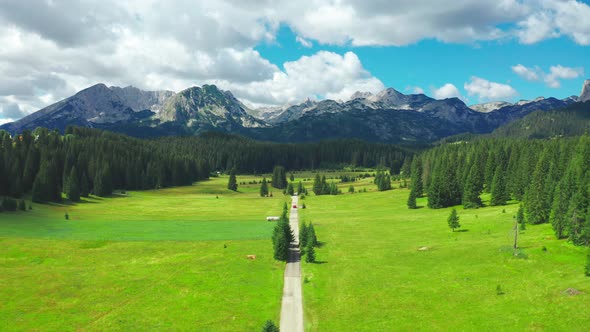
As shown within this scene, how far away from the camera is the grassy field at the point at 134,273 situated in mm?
45812

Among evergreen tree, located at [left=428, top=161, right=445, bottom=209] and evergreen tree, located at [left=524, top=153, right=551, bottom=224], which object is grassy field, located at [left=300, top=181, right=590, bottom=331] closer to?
evergreen tree, located at [left=524, top=153, right=551, bottom=224]

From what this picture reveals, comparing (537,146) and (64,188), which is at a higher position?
(537,146)

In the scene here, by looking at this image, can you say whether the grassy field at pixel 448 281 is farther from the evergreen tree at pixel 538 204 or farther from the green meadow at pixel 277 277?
the evergreen tree at pixel 538 204

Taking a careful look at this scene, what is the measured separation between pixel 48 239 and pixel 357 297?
67.6 metres

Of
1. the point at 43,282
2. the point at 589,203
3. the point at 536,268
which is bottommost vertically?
the point at 43,282

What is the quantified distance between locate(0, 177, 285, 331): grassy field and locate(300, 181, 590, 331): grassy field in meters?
8.70

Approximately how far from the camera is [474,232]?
82125mm

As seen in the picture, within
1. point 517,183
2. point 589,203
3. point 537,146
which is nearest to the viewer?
point 589,203

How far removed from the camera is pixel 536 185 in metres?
86.3

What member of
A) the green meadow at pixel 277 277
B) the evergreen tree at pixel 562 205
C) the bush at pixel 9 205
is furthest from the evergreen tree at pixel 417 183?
the bush at pixel 9 205

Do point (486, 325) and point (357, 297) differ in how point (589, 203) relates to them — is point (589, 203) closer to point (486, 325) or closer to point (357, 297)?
point (486, 325)

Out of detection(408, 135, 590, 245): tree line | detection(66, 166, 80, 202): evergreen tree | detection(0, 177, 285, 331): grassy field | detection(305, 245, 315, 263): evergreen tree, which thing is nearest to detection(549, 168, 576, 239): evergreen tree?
detection(408, 135, 590, 245): tree line

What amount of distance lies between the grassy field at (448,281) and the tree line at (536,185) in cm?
405

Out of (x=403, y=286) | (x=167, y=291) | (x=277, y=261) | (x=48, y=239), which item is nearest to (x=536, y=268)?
(x=403, y=286)
